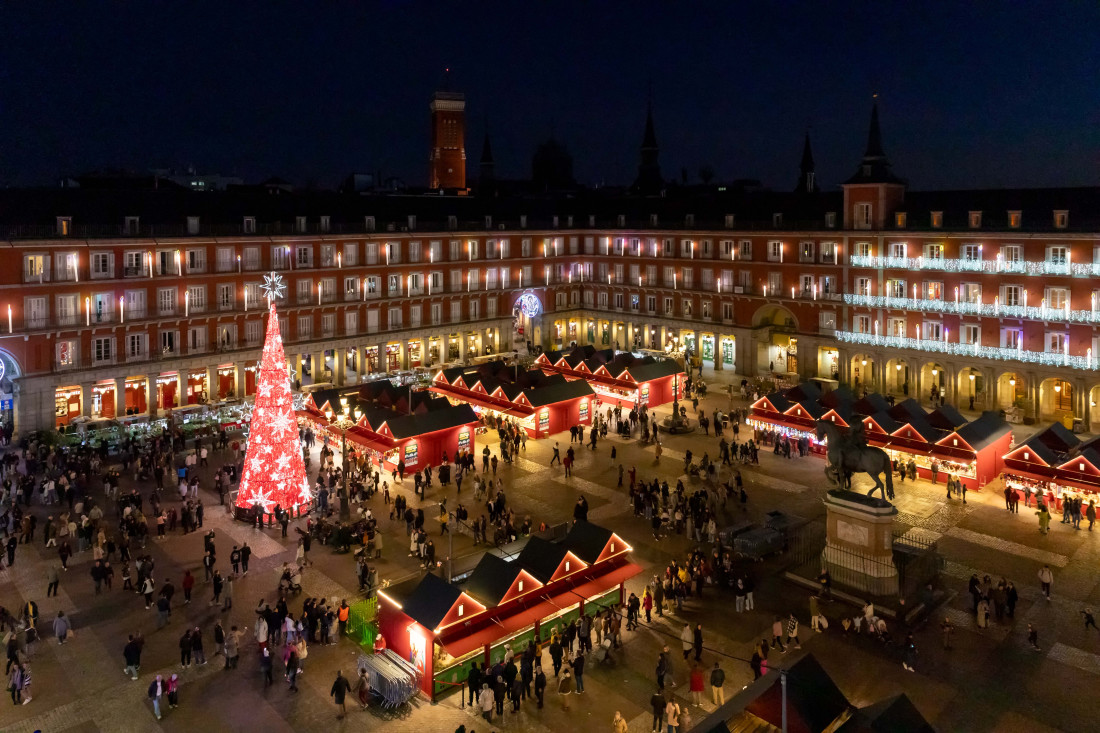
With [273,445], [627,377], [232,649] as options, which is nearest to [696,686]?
[232,649]

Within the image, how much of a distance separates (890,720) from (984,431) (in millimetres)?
28164

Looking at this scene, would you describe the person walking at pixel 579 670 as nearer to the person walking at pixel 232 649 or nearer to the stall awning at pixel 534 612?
the stall awning at pixel 534 612

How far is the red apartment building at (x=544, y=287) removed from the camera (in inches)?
1891

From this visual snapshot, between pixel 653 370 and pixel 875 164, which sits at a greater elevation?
pixel 875 164

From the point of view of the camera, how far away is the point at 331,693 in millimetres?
21547

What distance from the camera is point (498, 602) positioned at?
2233cm

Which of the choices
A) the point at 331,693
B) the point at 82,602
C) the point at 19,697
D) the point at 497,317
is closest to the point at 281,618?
the point at 331,693

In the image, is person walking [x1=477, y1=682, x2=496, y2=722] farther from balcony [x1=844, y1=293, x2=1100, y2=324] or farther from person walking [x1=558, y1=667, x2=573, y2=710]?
balcony [x1=844, y1=293, x2=1100, y2=324]

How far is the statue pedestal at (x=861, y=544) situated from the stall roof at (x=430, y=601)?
1421 cm

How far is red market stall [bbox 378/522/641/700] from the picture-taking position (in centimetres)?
2138

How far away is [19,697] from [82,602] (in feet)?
20.8

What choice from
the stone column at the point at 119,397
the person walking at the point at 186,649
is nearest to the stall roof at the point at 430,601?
the person walking at the point at 186,649

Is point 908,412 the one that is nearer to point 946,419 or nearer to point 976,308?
point 946,419

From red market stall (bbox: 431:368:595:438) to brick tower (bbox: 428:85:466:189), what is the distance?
62.8 m
